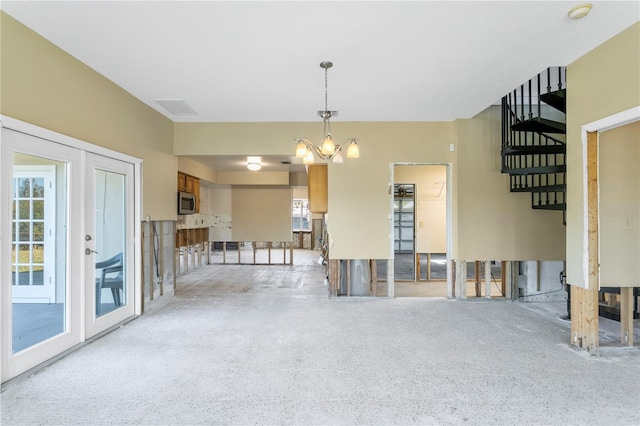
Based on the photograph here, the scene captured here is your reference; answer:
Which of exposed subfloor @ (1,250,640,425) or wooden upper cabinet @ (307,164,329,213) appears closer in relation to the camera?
exposed subfloor @ (1,250,640,425)

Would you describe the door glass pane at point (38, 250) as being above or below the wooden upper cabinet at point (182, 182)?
below

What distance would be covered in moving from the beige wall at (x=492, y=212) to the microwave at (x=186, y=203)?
465 cm

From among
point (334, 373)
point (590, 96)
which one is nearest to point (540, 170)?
point (590, 96)

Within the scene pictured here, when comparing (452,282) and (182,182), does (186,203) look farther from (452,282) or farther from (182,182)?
(452,282)

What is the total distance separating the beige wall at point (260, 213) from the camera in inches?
333

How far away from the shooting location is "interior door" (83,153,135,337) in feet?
10.7

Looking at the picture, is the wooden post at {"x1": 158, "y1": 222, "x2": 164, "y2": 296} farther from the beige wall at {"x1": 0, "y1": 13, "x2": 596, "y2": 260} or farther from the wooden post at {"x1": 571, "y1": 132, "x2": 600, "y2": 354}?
the wooden post at {"x1": 571, "y1": 132, "x2": 600, "y2": 354}

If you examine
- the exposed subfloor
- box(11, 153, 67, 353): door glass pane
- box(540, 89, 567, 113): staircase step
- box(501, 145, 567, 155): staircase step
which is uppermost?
box(540, 89, 567, 113): staircase step

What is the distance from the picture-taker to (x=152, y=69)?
10.5 feet

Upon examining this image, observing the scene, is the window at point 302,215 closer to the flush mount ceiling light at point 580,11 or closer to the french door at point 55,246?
the french door at point 55,246

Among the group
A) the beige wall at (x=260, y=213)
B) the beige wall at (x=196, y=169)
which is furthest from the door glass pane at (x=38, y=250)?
the beige wall at (x=260, y=213)

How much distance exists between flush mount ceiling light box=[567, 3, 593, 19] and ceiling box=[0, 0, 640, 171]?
47 mm

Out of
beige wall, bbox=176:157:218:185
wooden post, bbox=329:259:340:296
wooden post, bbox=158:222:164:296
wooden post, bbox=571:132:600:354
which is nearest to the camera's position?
wooden post, bbox=571:132:600:354

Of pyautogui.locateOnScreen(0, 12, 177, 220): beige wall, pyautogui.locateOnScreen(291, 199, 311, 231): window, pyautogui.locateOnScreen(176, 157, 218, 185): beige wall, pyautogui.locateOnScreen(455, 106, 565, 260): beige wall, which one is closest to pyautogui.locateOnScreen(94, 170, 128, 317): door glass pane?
pyautogui.locateOnScreen(0, 12, 177, 220): beige wall
